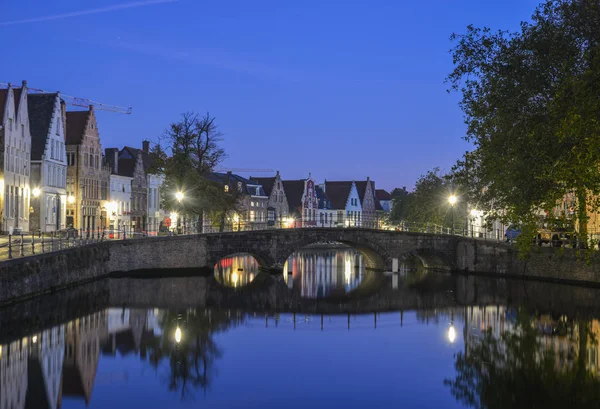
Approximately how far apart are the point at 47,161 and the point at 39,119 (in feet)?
9.38

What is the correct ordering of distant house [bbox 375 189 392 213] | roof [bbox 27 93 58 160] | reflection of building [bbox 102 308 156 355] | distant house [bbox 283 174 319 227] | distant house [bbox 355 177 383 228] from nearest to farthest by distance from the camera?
1. reflection of building [bbox 102 308 156 355]
2. roof [bbox 27 93 58 160]
3. distant house [bbox 283 174 319 227]
4. distant house [bbox 355 177 383 228]
5. distant house [bbox 375 189 392 213]

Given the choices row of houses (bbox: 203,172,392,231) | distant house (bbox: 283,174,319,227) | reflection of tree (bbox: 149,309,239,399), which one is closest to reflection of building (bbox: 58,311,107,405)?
reflection of tree (bbox: 149,309,239,399)

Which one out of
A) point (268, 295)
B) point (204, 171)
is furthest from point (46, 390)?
point (204, 171)

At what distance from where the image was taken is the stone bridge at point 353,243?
50.2 meters

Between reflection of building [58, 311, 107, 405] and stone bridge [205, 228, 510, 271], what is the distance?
1876cm

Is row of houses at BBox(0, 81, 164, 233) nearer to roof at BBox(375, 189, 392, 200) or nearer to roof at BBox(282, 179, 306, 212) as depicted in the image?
roof at BBox(282, 179, 306, 212)

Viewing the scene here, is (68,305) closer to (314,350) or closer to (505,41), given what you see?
(314,350)

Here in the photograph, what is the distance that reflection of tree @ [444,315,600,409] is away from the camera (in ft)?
62.3

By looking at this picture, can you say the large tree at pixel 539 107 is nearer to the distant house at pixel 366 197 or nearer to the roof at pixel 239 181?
the roof at pixel 239 181

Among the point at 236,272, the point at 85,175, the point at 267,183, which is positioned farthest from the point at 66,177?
the point at 267,183

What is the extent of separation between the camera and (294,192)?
11625 cm

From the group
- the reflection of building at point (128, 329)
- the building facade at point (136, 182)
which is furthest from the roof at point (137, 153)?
the reflection of building at point (128, 329)

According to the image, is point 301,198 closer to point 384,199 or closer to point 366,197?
point 366,197

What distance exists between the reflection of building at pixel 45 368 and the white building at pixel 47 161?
1183 inches
